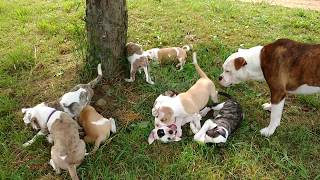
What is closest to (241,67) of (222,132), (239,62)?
(239,62)

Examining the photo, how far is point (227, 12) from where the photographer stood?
830 centimetres

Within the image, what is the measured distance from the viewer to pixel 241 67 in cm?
497

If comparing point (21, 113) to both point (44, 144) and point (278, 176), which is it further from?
point (278, 176)

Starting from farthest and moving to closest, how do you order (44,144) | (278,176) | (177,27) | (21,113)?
(177,27)
(21,113)
(44,144)
(278,176)

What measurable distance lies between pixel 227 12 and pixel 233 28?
92 cm

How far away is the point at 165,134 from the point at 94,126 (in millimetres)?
766

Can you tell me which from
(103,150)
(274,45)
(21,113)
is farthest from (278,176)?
(21,113)

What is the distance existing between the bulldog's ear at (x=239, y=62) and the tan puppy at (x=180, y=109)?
0.45 m

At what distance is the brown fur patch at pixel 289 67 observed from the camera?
4621mm

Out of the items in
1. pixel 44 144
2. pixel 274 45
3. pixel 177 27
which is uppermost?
pixel 274 45

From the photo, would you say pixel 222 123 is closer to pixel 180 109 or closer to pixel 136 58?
pixel 180 109

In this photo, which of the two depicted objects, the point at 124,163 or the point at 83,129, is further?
the point at 83,129

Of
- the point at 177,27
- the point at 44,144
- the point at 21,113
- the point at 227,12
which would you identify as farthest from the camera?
the point at 227,12

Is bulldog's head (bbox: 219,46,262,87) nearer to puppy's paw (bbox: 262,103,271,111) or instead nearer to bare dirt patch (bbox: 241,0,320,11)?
puppy's paw (bbox: 262,103,271,111)
